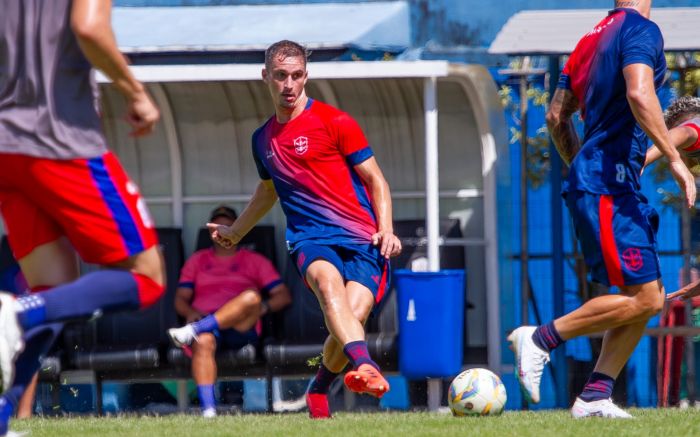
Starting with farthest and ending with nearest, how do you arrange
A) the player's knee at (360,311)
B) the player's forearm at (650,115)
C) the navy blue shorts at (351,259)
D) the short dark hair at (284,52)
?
the short dark hair at (284,52) → the navy blue shorts at (351,259) → the player's knee at (360,311) → the player's forearm at (650,115)

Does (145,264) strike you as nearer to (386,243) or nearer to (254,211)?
(386,243)

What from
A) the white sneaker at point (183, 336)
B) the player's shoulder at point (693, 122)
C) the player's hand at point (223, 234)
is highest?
the player's shoulder at point (693, 122)

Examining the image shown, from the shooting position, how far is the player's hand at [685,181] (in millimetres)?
6012

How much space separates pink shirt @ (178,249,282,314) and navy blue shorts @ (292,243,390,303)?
3098mm

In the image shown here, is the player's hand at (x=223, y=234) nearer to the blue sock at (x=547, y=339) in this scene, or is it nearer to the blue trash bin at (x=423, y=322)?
the blue sock at (x=547, y=339)

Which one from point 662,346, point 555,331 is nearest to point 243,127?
point 662,346

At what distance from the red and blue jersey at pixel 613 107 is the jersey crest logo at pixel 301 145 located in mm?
1388

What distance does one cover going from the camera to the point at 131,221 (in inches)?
180

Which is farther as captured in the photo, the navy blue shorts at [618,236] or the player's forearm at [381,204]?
the player's forearm at [381,204]

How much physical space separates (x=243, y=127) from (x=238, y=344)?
7.16ft

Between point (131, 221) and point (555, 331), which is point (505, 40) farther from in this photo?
point (131, 221)

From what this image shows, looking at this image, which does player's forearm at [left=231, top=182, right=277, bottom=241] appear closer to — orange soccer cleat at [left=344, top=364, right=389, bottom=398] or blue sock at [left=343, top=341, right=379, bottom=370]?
blue sock at [left=343, top=341, right=379, bottom=370]

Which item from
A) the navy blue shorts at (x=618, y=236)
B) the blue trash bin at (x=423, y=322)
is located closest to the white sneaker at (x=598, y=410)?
the navy blue shorts at (x=618, y=236)

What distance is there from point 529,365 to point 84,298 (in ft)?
8.50
